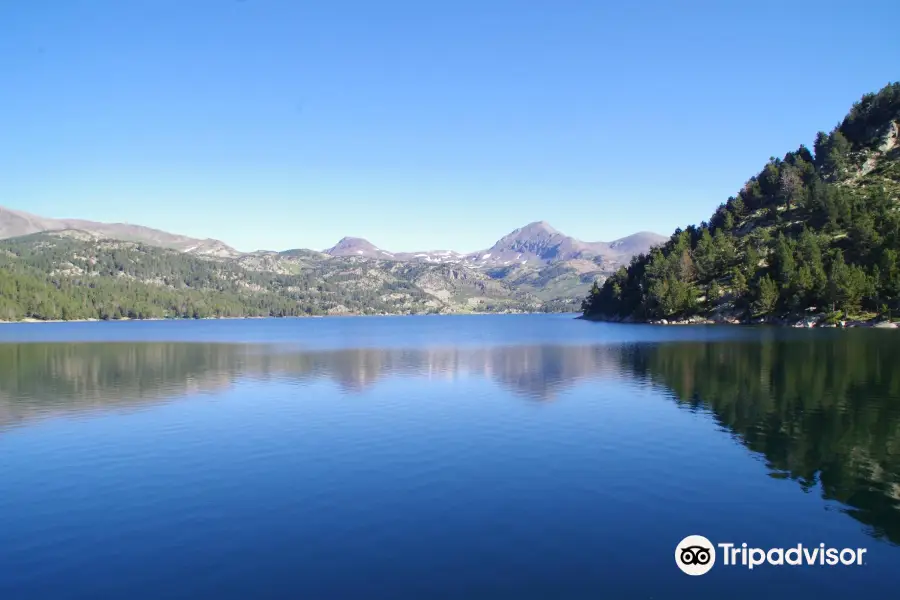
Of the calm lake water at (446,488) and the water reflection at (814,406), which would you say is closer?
the calm lake water at (446,488)

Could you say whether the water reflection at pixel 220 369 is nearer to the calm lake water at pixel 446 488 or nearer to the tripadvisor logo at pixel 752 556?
the calm lake water at pixel 446 488

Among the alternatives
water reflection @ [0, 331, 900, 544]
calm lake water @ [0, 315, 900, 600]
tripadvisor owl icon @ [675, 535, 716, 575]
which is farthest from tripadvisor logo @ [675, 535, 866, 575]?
water reflection @ [0, 331, 900, 544]

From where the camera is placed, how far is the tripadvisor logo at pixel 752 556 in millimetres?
Answer: 21688

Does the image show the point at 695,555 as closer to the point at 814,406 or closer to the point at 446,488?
the point at 446,488

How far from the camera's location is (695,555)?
22.2m

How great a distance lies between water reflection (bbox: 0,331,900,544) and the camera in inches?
1378

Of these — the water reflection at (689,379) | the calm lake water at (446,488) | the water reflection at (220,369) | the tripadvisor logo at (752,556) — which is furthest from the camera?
the water reflection at (220,369)

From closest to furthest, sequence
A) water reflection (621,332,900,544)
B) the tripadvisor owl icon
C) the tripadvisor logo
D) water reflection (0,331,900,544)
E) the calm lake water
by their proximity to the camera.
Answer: the calm lake water → the tripadvisor owl icon → the tripadvisor logo → water reflection (621,332,900,544) → water reflection (0,331,900,544)

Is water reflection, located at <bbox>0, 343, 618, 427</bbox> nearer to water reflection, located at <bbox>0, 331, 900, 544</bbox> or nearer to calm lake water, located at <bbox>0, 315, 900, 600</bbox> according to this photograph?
water reflection, located at <bbox>0, 331, 900, 544</bbox>

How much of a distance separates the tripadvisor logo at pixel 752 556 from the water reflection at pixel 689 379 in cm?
330

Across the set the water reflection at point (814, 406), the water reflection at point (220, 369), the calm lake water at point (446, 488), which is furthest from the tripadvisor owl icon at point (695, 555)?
the water reflection at point (220, 369)

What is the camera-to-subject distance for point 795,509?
27.0 meters

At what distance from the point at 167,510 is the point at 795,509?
31.0m

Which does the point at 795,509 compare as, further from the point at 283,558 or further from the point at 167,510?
the point at 167,510
